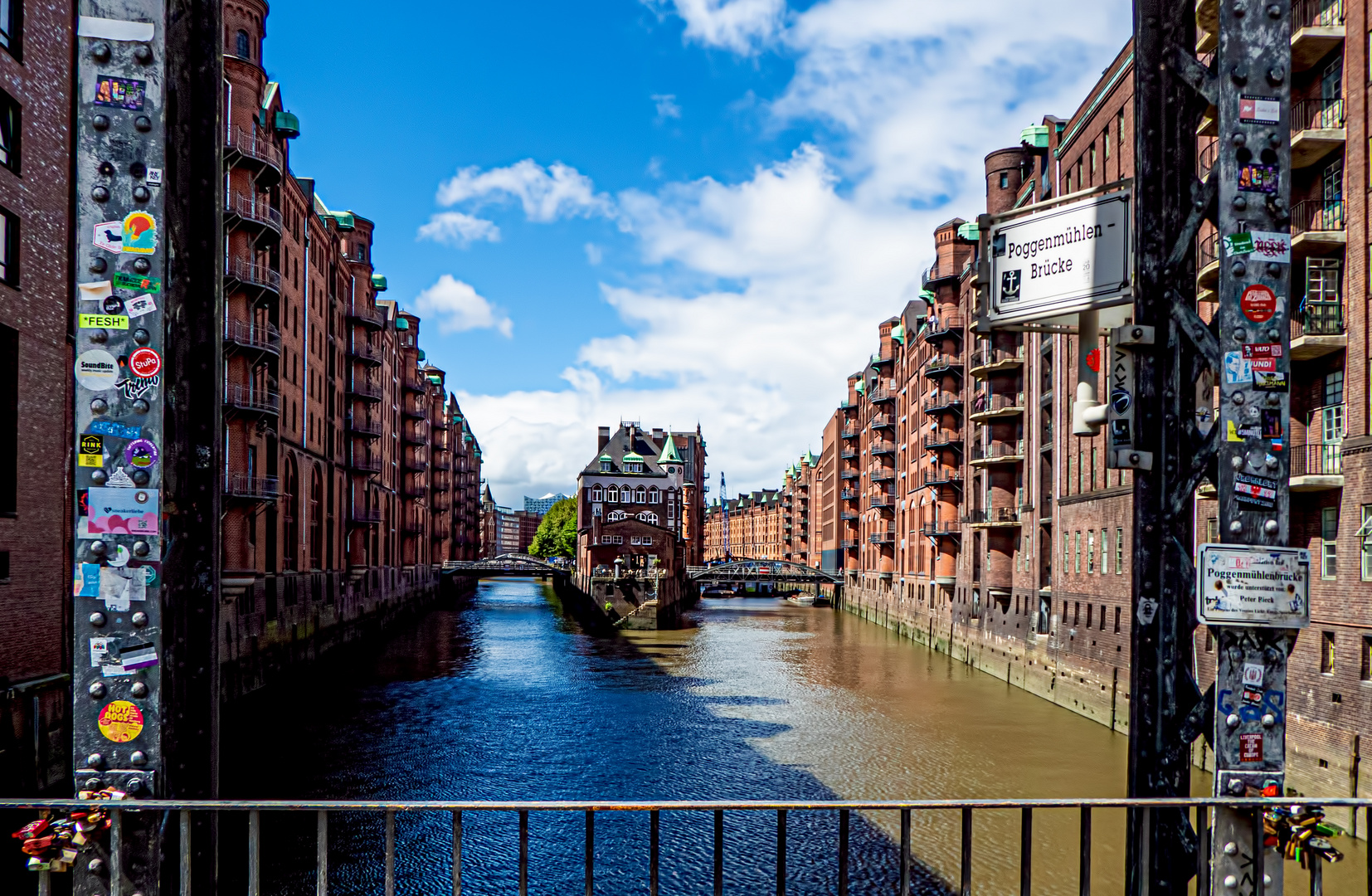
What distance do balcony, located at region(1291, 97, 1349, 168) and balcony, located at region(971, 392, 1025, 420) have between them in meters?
25.7

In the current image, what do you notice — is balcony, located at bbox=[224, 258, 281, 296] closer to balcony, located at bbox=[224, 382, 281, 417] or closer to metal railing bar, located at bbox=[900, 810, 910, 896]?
balcony, located at bbox=[224, 382, 281, 417]

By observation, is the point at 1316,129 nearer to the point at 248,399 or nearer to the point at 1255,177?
the point at 1255,177

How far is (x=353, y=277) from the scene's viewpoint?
66.8 metres

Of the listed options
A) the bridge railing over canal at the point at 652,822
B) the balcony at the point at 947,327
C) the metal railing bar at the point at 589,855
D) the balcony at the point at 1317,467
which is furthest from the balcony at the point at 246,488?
the balcony at the point at 947,327

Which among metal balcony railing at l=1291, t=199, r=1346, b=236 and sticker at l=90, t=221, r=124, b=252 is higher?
metal balcony railing at l=1291, t=199, r=1346, b=236

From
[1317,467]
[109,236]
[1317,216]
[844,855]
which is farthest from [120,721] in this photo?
[1317,216]

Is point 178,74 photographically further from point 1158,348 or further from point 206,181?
point 1158,348

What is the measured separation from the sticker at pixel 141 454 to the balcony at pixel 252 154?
35.2 metres

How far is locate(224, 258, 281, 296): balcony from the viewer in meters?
36.2

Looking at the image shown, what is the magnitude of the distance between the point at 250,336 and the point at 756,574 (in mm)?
80616

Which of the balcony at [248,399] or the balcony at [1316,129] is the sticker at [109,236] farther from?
the balcony at [248,399]

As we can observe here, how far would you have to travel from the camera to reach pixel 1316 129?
68.1ft

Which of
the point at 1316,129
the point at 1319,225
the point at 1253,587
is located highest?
the point at 1316,129

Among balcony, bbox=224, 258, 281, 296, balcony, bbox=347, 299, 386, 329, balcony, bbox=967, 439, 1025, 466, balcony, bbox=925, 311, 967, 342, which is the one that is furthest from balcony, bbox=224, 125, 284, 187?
balcony, bbox=925, 311, 967, 342
